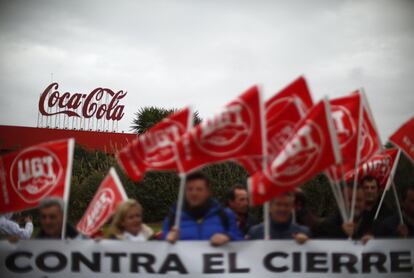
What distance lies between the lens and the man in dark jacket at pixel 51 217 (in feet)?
15.1

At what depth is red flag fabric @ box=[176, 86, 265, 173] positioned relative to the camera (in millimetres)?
4328

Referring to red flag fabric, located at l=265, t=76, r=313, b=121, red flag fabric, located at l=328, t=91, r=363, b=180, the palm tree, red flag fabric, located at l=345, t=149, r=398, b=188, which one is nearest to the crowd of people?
red flag fabric, located at l=328, t=91, r=363, b=180

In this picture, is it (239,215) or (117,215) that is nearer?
(117,215)

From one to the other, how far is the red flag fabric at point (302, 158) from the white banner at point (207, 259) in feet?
1.84

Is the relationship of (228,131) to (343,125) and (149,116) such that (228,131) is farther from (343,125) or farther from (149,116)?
(149,116)

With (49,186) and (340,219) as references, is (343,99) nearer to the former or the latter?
(340,219)

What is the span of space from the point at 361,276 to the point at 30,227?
25.8ft

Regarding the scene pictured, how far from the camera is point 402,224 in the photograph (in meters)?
4.91

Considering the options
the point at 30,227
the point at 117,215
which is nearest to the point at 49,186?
the point at 117,215

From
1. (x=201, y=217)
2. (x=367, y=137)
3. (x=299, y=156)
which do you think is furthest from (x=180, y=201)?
(x=367, y=137)

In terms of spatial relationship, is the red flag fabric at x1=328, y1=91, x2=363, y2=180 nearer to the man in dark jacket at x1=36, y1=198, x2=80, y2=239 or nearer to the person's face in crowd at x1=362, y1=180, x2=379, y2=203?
the person's face in crowd at x1=362, y1=180, x2=379, y2=203

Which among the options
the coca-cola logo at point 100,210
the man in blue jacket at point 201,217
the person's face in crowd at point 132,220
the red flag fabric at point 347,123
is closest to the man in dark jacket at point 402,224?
the red flag fabric at point 347,123

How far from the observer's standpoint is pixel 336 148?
423 centimetres

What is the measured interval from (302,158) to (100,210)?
2878mm
